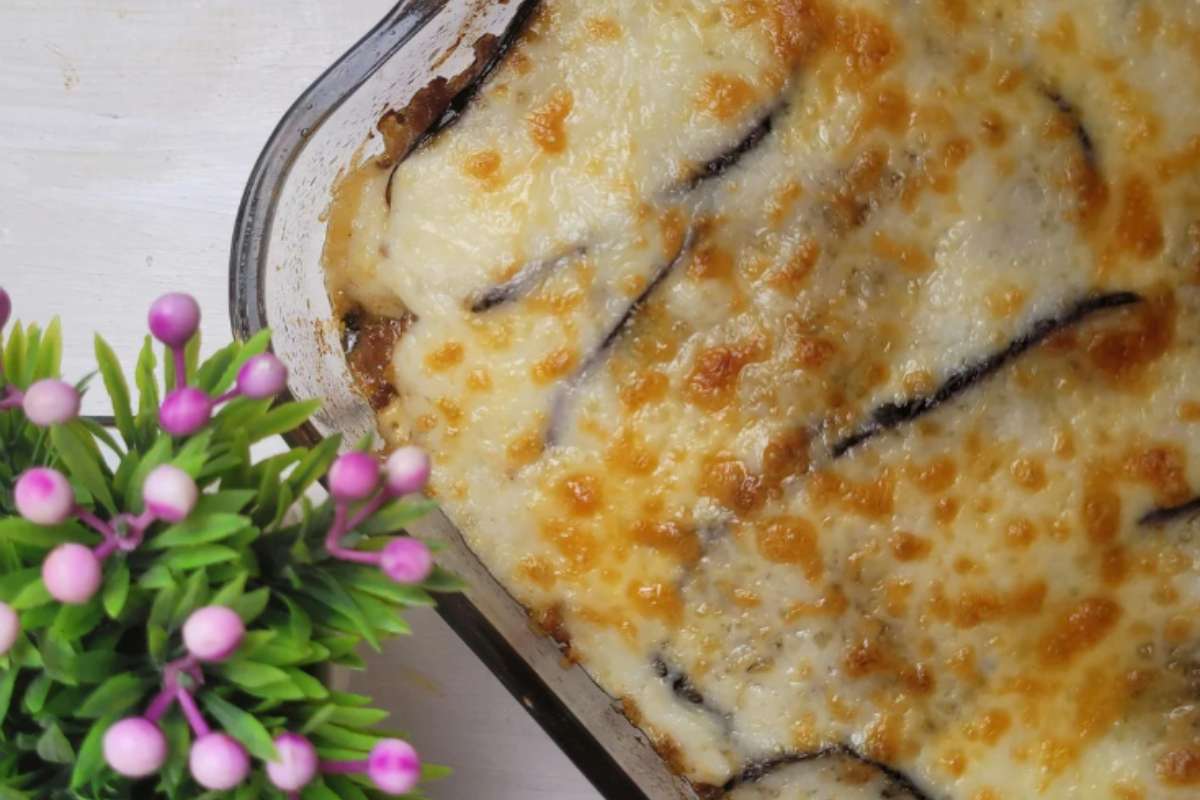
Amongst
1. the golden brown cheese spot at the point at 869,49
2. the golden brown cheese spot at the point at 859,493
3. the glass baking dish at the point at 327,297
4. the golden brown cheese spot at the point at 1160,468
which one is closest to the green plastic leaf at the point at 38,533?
the glass baking dish at the point at 327,297

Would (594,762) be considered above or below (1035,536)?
below

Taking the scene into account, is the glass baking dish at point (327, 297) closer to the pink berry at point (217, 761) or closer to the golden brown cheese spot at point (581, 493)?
the golden brown cheese spot at point (581, 493)

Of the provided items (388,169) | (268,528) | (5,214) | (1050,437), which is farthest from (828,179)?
(5,214)

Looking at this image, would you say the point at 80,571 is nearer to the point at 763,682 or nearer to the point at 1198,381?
the point at 763,682

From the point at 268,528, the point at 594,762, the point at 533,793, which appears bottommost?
the point at 533,793

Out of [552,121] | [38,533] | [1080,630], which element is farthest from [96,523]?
[1080,630]

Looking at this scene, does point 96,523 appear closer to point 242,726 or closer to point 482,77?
point 242,726
